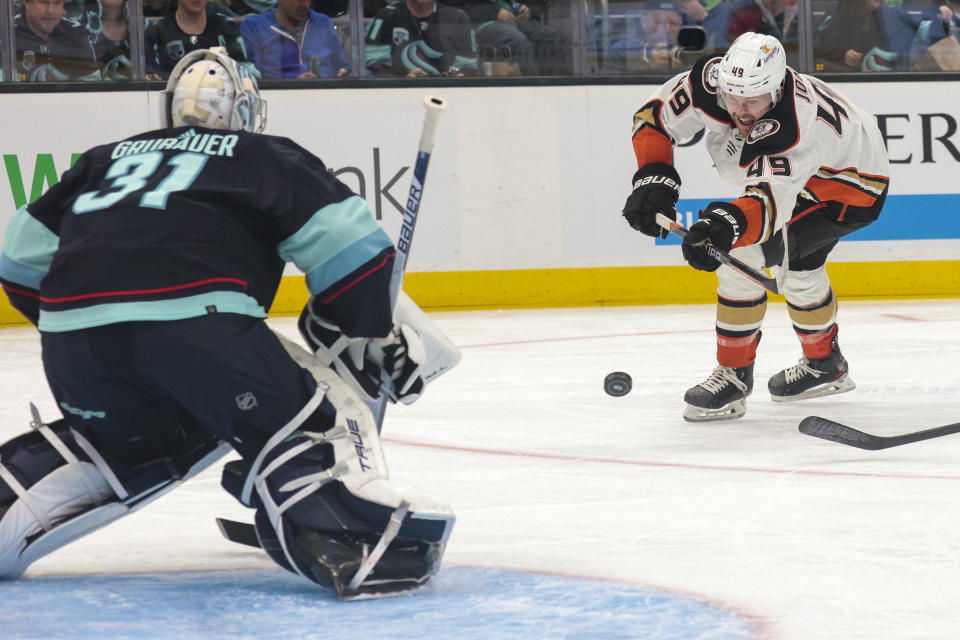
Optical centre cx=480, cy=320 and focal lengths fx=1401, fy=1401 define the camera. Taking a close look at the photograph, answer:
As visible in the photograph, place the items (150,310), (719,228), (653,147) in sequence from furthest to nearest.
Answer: (653,147) < (719,228) < (150,310)

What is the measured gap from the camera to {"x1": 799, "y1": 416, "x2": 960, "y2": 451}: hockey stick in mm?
2826

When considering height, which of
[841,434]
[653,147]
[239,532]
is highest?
[653,147]

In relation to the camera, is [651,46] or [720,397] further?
[651,46]

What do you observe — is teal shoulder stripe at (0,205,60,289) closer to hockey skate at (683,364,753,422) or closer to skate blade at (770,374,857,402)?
hockey skate at (683,364,753,422)

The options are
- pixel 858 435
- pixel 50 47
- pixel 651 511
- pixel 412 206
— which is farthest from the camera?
pixel 50 47

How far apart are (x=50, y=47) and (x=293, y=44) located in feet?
3.48

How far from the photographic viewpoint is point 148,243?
1736 millimetres

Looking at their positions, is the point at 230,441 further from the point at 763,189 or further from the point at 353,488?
the point at 763,189

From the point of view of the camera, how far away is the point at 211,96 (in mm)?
1911

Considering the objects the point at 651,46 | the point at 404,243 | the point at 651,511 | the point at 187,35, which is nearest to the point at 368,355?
the point at 404,243

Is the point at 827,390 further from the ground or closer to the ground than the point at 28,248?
closer to the ground

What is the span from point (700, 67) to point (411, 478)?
135cm

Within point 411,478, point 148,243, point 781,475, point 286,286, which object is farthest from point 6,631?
point 286,286

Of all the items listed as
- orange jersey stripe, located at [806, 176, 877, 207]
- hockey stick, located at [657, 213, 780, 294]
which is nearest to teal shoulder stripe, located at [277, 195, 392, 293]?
hockey stick, located at [657, 213, 780, 294]
